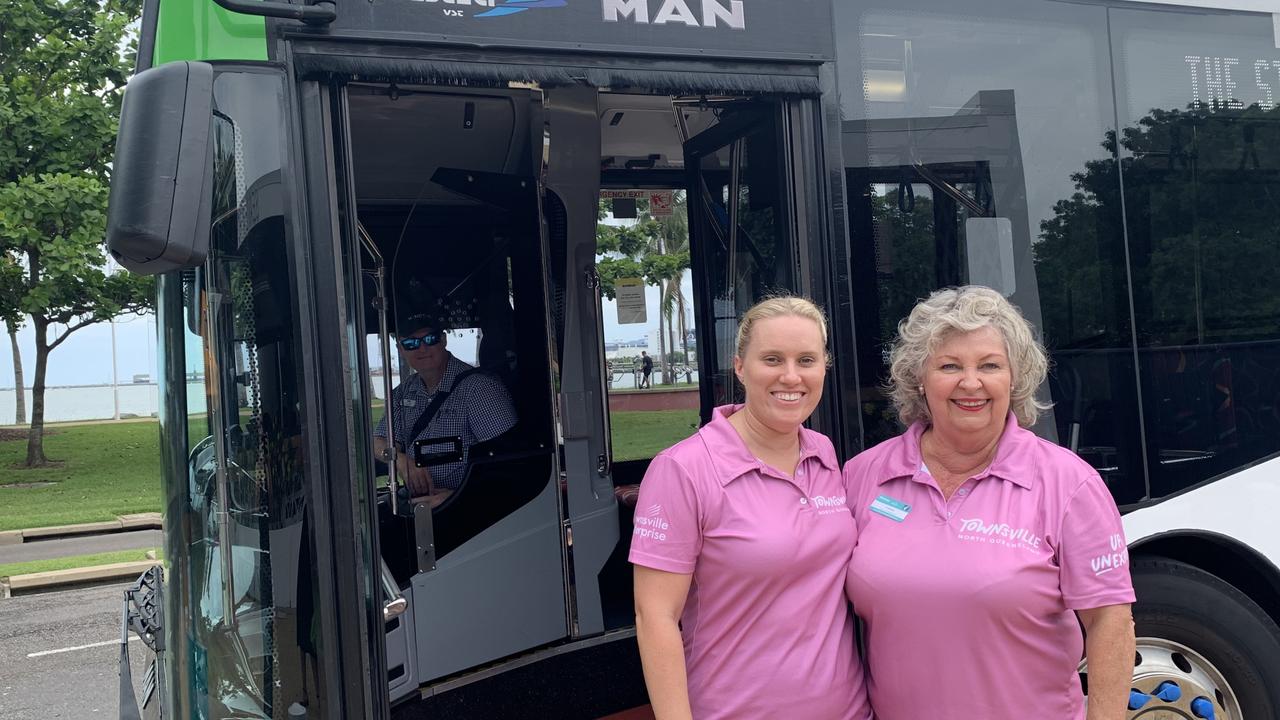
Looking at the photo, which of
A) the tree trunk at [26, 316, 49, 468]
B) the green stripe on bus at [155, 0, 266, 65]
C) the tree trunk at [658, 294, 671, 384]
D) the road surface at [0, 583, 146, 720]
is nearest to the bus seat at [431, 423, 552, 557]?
the tree trunk at [658, 294, 671, 384]

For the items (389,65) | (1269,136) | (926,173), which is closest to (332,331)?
(389,65)

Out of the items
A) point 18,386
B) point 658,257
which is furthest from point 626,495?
point 18,386

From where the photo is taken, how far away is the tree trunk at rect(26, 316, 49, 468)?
56.5 ft

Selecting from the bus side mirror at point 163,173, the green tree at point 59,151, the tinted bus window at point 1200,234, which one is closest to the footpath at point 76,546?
the green tree at point 59,151

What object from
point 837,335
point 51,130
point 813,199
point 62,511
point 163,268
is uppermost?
point 51,130

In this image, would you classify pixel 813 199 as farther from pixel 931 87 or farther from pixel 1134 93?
pixel 1134 93

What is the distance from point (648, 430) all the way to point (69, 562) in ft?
25.6

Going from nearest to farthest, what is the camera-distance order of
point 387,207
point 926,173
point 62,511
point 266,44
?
point 266,44 < point 926,173 < point 387,207 < point 62,511

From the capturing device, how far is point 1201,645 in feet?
9.82

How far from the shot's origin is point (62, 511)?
13.4 m

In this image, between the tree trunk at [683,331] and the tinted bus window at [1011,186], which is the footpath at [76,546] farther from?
the tinted bus window at [1011,186]

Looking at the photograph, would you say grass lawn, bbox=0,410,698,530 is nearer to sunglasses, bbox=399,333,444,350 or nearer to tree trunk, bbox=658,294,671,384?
tree trunk, bbox=658,294,671,384

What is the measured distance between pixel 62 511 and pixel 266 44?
13.4m

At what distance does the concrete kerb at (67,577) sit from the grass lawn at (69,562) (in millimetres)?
248
